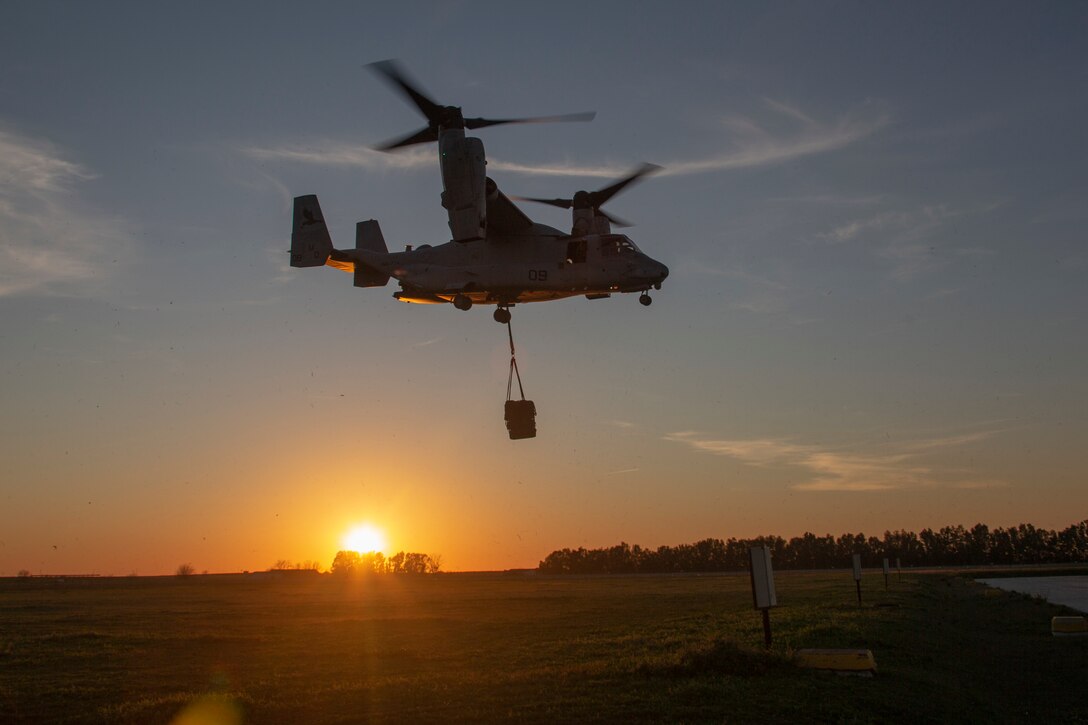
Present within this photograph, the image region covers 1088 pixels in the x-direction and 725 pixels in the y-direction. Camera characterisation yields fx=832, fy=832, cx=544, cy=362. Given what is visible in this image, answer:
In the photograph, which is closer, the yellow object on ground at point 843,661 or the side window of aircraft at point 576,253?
the yellow object on ground at point 843,661

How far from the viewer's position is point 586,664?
22453mm

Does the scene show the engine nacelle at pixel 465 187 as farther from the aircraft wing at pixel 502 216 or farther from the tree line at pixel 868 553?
the tree line at pixel 868 553

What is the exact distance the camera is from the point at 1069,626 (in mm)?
27516

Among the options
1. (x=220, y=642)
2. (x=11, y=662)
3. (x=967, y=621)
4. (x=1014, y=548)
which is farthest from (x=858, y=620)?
(x=1014, y=548)

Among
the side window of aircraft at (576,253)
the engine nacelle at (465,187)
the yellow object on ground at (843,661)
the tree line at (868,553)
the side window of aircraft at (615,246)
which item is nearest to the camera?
the yellow object on ground at (843,661)

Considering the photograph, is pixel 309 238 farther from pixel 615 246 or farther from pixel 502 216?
pixel 615 246

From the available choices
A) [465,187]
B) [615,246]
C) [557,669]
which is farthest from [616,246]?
[557,669]

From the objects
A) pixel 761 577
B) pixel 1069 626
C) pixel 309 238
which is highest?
pixel 309 238

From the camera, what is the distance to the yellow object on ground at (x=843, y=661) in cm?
1798

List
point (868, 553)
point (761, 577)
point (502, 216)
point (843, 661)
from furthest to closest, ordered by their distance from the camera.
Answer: point (868, 553)
point (502, 216)
point (761, 577)
point (843, 661)

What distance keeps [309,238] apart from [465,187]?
8.91 meters

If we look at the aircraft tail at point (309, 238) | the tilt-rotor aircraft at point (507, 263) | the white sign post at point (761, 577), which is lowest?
the white sign post at point (761, 577)

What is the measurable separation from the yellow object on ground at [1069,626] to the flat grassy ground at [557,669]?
839mm

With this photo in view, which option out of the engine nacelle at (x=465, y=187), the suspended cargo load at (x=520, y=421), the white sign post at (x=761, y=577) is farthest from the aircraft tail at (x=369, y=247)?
the white sign post at (x=761, y=577)
